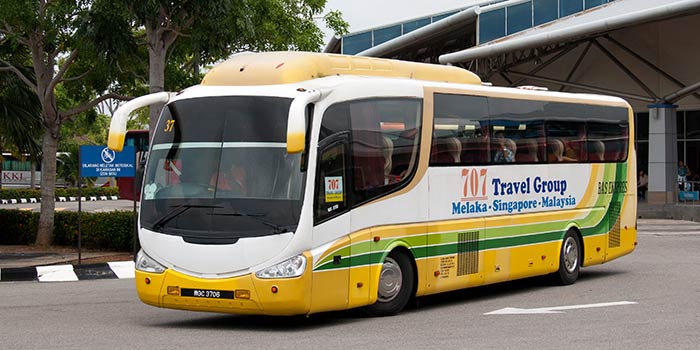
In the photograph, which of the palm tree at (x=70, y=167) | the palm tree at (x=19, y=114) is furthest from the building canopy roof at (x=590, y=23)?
the palm tree at (x=70, y=167)

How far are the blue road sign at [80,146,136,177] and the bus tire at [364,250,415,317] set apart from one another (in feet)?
26.3

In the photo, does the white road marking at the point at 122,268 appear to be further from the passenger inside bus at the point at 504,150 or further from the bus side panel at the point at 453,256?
the passenger inside bus at the point at 504,150

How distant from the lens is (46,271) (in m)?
19.2

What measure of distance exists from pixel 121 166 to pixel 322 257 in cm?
908

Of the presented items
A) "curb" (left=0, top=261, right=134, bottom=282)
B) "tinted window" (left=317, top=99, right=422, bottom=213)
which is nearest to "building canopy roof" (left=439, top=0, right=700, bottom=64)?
"curb" (left=0, top=261, right=134, bottom=282)

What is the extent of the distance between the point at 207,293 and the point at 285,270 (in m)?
0.86

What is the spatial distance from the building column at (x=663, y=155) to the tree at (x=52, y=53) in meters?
19.6

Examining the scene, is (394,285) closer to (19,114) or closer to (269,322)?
(269,322)

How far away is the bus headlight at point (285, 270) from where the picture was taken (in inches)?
474

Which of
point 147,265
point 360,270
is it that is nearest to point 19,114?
point 147,265

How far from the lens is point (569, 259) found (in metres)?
17.6

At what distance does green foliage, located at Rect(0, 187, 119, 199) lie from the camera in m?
62.4

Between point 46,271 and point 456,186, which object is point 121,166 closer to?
point 46,271

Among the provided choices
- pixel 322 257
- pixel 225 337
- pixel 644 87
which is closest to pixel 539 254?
pixel 322 257
